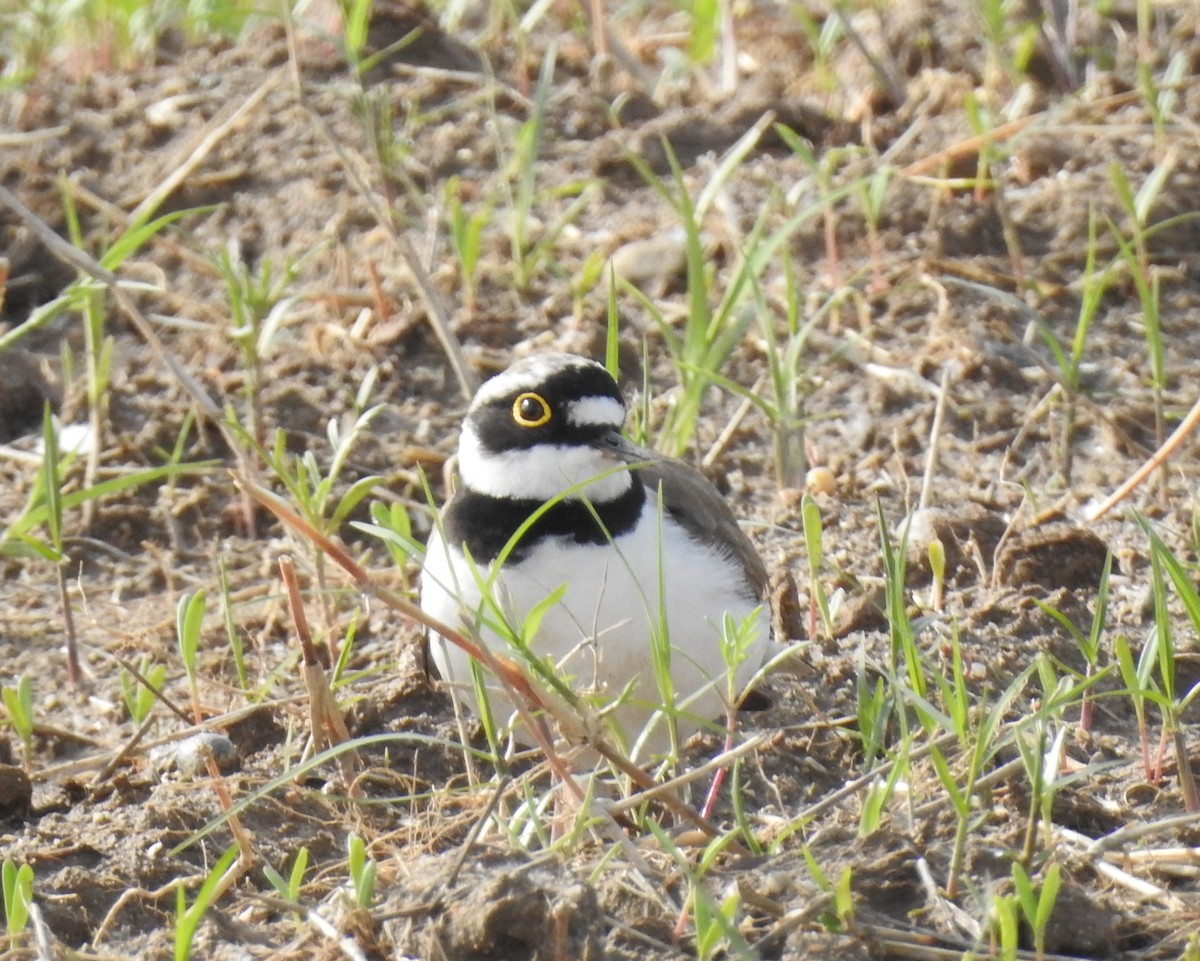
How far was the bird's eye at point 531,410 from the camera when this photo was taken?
16.4 ft

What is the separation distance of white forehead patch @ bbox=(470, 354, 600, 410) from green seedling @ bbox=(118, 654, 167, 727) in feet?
3.88

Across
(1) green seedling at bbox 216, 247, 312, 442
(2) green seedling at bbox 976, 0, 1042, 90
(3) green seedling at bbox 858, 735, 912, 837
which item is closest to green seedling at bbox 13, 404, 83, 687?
(1) green seedling at bbox 216, 247, 312, 442

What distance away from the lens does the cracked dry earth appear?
3.88m

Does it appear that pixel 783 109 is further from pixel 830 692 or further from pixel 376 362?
pixel 830 692

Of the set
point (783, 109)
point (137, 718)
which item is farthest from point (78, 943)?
point (783, 109)

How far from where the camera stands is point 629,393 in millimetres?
6766

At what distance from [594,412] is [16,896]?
199cm

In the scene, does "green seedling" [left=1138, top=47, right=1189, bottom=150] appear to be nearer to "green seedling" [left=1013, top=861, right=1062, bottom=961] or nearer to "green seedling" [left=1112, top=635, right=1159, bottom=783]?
"green seedling" [left=1112, top=635, right=1159, bottom=783]

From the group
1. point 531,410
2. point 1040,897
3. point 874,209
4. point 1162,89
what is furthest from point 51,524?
point 1162,89

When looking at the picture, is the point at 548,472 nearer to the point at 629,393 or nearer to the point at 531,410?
the point at 531,410

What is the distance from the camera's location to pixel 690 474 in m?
5.58

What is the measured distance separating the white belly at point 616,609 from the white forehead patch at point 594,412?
1.01 feet

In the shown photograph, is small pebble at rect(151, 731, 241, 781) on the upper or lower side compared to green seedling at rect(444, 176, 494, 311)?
lower

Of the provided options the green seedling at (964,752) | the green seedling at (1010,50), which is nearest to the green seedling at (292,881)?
the green seedling at (964,752)
